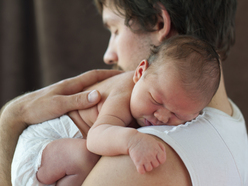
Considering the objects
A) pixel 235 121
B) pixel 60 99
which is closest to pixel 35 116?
pixel 60 99

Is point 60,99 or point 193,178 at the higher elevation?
point 60,99

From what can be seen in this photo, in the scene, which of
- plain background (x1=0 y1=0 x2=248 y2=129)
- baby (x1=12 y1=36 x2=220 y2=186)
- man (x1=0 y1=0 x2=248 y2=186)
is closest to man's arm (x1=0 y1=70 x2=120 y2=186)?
man (x1=0 y1=0 x2=248 y2=186)

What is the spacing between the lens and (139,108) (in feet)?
2.78

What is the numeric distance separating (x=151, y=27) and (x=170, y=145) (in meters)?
0.73

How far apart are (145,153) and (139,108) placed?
223 millimetres

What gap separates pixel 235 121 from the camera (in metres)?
1.00

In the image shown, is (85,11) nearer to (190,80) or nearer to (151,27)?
(151,27)

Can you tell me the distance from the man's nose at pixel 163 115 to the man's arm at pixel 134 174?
12 centimetres

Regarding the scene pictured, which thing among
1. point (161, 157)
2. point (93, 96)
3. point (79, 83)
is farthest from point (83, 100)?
point (161, 157)

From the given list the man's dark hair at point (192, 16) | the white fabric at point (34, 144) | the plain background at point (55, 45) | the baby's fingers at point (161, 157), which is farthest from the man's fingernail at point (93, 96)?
the plain background at point (55, 45)

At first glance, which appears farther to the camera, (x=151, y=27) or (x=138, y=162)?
(x=151, y=27)

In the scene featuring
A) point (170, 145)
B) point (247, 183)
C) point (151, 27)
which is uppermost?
point (151, 27)

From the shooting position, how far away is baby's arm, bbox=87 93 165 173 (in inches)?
25.7

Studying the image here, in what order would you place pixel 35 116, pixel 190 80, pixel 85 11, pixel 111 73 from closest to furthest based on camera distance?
pixel 190 80, pixel 35 116, pixel 111 73, pixel 85 11
